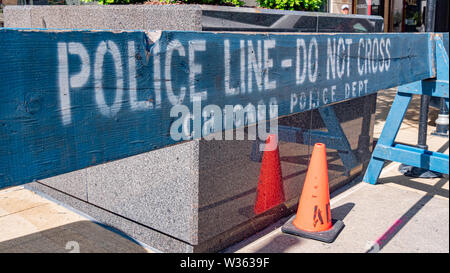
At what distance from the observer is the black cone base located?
3.49m

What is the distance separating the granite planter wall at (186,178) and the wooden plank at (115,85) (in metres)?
0.75

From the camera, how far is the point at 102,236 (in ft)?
11.7

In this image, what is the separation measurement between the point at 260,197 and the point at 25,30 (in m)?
2.54

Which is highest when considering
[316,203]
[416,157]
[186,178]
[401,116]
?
[401,116]

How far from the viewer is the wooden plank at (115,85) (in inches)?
56.1

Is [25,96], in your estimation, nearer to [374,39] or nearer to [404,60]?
[374,39]

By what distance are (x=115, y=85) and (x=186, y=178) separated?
1.47 meters

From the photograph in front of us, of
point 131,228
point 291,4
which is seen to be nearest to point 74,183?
point 131,228

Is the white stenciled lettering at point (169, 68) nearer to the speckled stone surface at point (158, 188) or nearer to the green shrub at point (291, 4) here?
the speckled stone surface at point (158, 188)

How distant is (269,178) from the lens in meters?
3.69

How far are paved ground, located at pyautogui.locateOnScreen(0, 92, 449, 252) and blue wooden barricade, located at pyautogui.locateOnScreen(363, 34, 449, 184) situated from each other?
1.10ft

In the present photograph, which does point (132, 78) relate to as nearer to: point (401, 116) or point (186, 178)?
point (186, 178)

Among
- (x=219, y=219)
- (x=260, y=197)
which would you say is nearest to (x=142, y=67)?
(x=219, y=219)

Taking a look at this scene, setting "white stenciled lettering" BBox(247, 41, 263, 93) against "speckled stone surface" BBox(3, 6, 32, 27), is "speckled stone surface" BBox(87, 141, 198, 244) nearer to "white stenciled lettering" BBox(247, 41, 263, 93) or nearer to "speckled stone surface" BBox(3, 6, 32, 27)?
"white stenciled lettering" BBox(247, 41, 263, 93)
